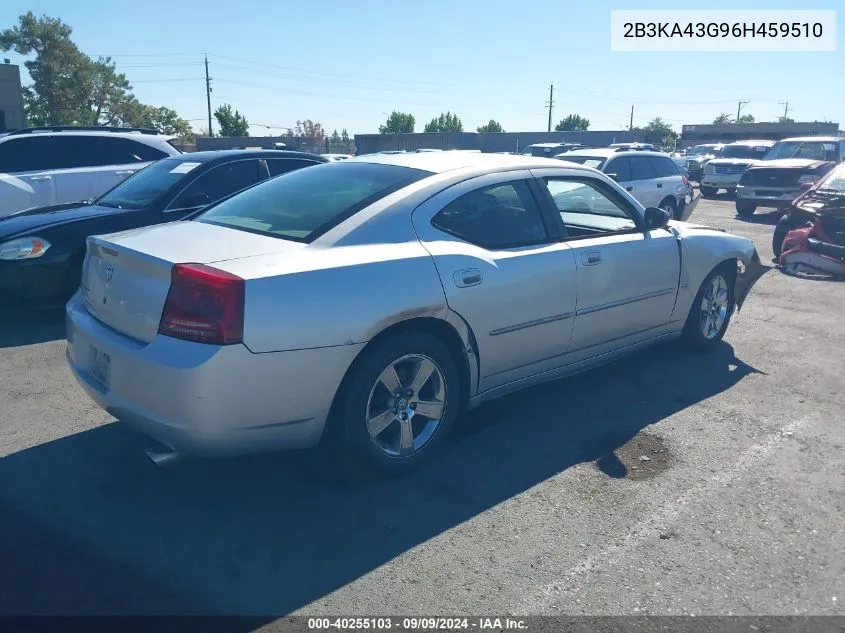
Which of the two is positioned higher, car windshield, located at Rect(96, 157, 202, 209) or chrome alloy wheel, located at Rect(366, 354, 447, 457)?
car windshield, located at Rect(96, 157, 202, 209)

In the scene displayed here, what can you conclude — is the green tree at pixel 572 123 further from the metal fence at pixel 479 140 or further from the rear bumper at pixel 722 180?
the rear bumper at pixel 722 180

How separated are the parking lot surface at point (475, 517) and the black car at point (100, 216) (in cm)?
147

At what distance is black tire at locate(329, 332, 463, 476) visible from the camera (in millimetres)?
3494

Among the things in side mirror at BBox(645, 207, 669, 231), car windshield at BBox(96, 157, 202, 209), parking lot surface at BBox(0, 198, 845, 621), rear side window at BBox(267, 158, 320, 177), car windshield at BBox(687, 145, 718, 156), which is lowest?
parking lot surface at BBox(0, 198, 845, 621)

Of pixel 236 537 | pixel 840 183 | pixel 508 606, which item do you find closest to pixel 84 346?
pixel 236 537

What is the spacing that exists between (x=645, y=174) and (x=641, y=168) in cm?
13

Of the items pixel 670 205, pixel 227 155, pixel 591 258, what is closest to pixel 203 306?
pixel 591 258

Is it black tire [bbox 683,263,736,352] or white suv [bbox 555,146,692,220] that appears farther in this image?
white suv [bbox 555,146,692,220]

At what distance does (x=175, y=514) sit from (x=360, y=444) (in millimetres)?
920

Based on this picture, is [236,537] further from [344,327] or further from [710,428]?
[710,428]

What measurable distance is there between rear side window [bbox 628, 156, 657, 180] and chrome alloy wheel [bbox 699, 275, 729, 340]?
287 inches

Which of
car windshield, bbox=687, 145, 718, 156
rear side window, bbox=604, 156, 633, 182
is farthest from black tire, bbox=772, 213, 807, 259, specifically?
car windshield, bbox=687, 145, 718, 156

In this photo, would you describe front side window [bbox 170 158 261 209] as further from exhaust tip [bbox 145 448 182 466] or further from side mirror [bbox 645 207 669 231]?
exhaust tip [bbox 145 448 182 466]

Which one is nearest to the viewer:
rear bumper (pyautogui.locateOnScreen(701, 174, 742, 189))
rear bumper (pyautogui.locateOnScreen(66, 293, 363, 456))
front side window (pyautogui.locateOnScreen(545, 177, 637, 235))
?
rear bumper (pyautogui.locateOnScreen(66, 293, 363, 456))
